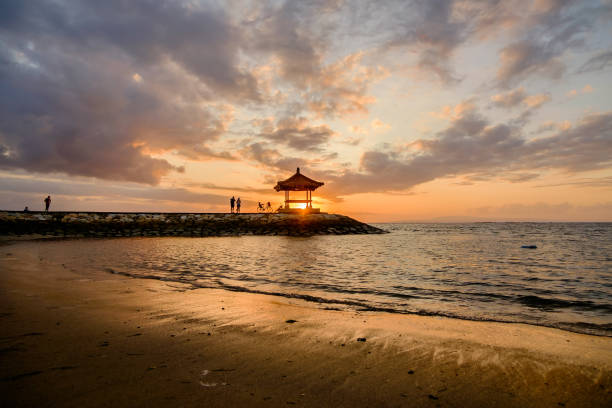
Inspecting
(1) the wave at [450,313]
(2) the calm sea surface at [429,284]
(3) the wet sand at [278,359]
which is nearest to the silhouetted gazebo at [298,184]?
(2) the calm sea surface at [429,284]

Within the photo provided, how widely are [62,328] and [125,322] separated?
0.83 m

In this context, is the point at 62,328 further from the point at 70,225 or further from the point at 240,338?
the point at 70,225

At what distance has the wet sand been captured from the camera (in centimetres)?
295

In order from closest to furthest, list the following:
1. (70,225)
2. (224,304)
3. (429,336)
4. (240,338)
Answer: (240,338) → (429,336) → (224,304) → (70,225)

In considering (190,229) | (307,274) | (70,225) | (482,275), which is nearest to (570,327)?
(482,275)

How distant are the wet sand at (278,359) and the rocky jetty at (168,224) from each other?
110 feet

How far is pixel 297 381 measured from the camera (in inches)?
128

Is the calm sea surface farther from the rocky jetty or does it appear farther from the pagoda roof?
the pagoda roof

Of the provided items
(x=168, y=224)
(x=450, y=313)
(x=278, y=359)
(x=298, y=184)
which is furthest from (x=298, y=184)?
(x=278, y=359)

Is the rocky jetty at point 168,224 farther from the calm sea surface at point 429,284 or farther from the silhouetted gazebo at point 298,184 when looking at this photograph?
the calm sea surface at point 429,284

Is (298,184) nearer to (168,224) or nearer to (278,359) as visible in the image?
(168,224)

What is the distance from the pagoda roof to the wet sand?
1594 inches

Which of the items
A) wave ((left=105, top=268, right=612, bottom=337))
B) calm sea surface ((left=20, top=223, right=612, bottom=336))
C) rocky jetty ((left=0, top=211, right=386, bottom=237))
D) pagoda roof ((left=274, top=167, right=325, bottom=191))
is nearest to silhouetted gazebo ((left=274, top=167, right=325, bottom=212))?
pagoda roof ((left=274, top=167, right=325, bottom=191))

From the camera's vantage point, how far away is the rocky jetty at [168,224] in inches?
1323
